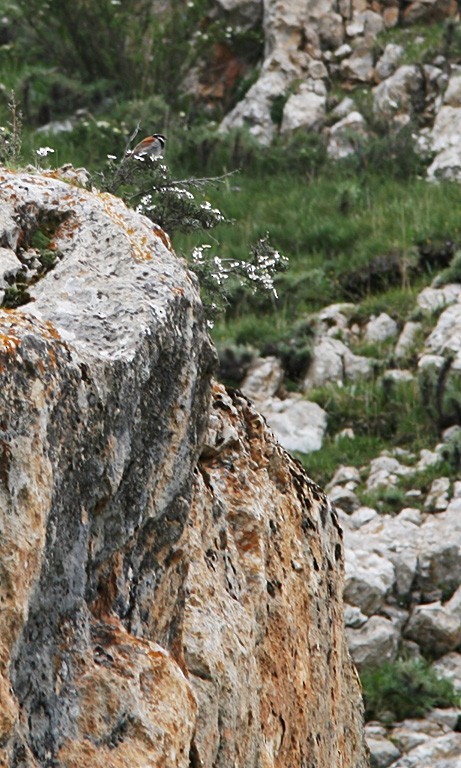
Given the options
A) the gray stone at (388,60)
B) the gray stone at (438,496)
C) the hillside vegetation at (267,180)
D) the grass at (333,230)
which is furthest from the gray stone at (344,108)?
the gray stone at (438,496)

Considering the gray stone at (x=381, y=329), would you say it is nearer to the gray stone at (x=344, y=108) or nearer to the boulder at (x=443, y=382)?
the boulder at (x=443, y=382)

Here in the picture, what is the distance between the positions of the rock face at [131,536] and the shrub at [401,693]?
4.50 metres

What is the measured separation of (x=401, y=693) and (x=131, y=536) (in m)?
6.56

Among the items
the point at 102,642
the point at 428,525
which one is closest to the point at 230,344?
the point at 428,525

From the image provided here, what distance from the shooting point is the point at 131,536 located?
432cm

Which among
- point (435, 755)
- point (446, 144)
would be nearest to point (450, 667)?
point (435, 755)

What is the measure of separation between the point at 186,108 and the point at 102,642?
18153mm

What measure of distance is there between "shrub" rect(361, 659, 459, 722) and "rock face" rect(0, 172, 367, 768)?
4502mm

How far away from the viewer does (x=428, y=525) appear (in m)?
12.0

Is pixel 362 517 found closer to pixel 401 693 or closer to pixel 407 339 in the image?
pixel 401 693

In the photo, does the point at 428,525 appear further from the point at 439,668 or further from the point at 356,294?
the point at 356,294

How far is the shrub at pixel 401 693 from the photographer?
10.5 meters

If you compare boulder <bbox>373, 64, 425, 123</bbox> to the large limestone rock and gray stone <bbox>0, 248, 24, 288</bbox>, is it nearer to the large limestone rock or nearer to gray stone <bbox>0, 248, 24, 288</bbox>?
the large limestone rock

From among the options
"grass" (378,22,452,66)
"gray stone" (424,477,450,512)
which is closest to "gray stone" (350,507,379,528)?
"gray stone" (424,477,450,512)
